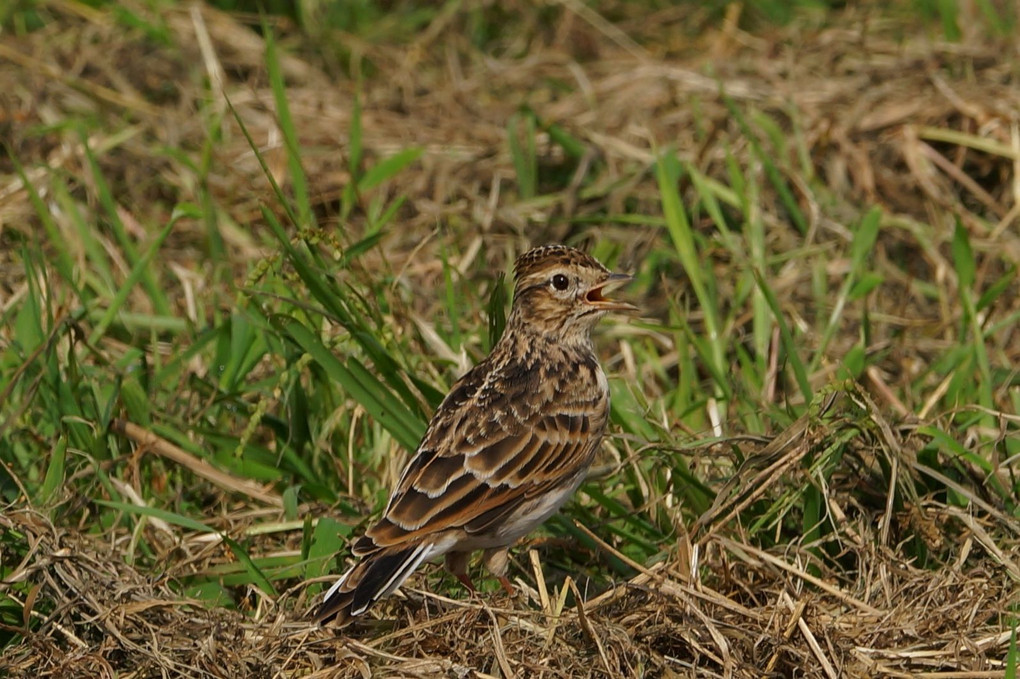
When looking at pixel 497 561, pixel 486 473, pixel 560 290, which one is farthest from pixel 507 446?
pixel 560 290

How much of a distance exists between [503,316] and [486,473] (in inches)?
36.8

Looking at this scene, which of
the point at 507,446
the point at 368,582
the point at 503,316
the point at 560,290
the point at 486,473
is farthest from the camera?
the point at 503,316

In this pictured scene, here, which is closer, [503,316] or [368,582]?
[368,582]

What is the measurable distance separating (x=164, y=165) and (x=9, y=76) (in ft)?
4.02

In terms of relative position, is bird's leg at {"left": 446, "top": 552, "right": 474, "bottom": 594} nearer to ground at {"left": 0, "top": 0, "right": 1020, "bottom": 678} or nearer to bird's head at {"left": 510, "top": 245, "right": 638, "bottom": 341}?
ground at {"left": 0, "top": 0, "right": 1020, "bottom": 678}

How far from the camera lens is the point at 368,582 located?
4527mm

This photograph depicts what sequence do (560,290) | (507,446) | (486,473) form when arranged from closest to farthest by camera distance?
(486,473) < (507,446) < (560,290)

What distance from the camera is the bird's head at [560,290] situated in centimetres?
552

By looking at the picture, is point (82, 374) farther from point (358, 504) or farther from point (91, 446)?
point (358, 504)

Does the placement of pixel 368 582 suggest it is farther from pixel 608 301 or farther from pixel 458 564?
pixel 608 301

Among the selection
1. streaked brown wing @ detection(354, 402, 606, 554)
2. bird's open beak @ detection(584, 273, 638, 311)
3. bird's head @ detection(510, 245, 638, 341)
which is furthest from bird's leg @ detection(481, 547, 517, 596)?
bird's open beak @ detection(584, 273, 638, 311)

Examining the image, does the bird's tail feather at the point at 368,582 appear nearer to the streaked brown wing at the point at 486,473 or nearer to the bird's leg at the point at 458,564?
the streaked brown wing at the point at 486,473

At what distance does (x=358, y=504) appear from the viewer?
5.68 m

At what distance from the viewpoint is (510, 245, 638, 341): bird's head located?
18.1 feet
